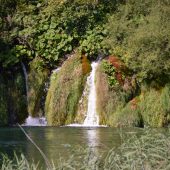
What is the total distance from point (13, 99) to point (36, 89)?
1.35 meters

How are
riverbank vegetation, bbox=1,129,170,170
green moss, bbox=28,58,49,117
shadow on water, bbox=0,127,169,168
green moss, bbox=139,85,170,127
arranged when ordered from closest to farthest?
riverbank vegetation, bbox=1,129,170,170
shadow on water, bbox=0,127,169,168
green moss, bbox=139,85,170,127
green moss, bbox=28,58,49,117

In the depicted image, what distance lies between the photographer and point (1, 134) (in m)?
25.3

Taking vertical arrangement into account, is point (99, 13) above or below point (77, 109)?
above

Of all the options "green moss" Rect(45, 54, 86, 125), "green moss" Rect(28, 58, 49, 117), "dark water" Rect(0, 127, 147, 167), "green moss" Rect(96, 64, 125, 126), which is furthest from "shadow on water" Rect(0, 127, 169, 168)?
"green moss" Rect(28, 58, 49, 117)

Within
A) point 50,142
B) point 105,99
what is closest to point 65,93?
point 105,99

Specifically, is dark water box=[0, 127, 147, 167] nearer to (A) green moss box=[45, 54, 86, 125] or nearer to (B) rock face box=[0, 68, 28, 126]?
(A) green moss box=[45, 54, 86, 125]

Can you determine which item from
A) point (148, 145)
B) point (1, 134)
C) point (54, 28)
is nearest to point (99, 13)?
point (54, 28)

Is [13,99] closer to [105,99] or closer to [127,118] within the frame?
[105,99]

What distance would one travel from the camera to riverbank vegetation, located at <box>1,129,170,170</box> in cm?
768

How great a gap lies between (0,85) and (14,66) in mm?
1831

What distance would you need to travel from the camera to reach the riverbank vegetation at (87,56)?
30250 millimetres

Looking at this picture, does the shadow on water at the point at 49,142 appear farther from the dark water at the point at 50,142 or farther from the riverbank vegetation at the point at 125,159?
the riverbank vegetation at the point at 125,159

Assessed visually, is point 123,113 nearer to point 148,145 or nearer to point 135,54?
point 135,54

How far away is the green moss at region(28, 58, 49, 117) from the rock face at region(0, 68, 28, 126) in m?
0.46
